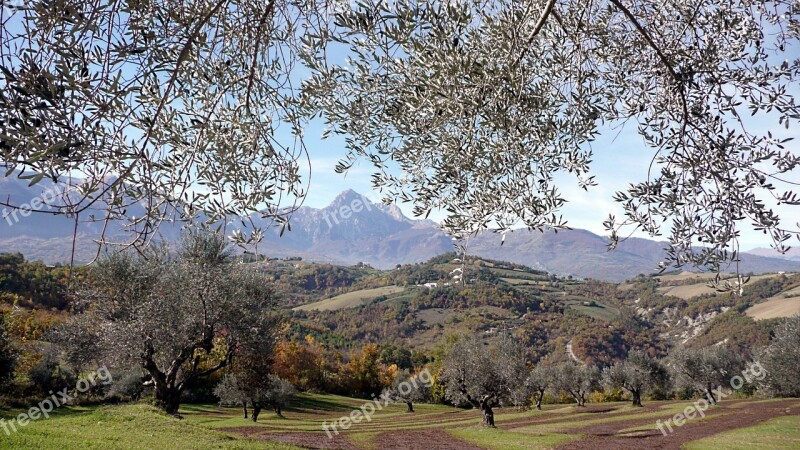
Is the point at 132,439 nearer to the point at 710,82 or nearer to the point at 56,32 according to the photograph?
the point at 56,32

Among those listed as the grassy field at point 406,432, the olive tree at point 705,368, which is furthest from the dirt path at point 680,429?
the olive tree at point 705,368

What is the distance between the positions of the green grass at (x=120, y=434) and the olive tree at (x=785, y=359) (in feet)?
180

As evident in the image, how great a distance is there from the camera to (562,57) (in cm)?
577

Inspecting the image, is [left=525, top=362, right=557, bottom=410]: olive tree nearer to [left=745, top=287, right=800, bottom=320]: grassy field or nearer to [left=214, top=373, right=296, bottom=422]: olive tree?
[left=214, top=373, right=296, bottom=422]: olive tree

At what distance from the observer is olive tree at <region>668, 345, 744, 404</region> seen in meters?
62.8

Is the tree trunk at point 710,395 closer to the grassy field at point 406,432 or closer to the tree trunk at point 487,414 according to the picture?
the grassy field at point 406,432

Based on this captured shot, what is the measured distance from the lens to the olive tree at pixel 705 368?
62.8 metres

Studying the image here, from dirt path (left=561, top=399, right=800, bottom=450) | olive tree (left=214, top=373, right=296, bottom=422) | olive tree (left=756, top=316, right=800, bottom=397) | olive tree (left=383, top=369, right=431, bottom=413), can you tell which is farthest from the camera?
olive tree (left=383, top=369, right=431, bottom=413)

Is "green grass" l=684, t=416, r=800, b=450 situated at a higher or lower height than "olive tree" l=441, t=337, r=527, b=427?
lower

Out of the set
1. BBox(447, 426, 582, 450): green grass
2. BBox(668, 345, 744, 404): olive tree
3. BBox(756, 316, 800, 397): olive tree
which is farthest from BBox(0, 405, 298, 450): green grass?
BBox(668, 345, 744, 404): olive tree

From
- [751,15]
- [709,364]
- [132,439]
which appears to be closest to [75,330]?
[132,439]

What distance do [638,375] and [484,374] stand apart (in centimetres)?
3338

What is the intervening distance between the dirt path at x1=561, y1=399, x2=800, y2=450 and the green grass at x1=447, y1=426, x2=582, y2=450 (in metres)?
1.32

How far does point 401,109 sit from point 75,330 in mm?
31534
